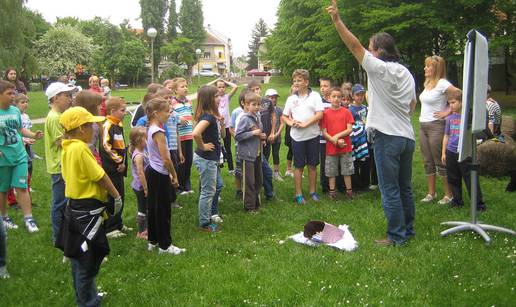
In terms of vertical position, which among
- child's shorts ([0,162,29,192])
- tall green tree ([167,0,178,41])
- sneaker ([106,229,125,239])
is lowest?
sneaker ([106,229,125,239])

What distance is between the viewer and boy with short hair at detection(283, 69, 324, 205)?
7.18 metres

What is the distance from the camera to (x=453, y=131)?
21.0 feet

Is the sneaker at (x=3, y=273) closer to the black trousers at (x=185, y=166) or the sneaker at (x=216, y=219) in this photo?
the sneaker at (x=216, y=219)

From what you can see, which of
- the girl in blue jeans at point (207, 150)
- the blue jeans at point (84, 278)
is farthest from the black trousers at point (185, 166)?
the blue jeans at point (84, 278)

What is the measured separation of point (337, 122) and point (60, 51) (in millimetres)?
71296

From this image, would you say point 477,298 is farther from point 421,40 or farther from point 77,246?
point 421,40

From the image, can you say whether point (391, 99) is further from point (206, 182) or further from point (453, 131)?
point (206, 182)

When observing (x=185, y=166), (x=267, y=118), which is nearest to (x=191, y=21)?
(x=267, y=118)

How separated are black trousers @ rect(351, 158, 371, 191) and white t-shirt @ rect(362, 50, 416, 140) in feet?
9.51

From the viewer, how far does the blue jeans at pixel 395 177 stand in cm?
496

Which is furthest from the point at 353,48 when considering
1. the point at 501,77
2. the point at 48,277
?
the point at 501,77

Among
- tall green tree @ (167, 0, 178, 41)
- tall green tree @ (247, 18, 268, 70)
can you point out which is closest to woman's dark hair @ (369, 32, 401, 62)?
tall green tree @ (167, 0, 178, 41)

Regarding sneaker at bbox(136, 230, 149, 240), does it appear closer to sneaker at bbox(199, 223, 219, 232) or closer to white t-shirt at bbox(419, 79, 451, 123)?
sneaker at bbox(199, 223, 219, 232)

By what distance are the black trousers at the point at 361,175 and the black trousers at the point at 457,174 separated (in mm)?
1494
